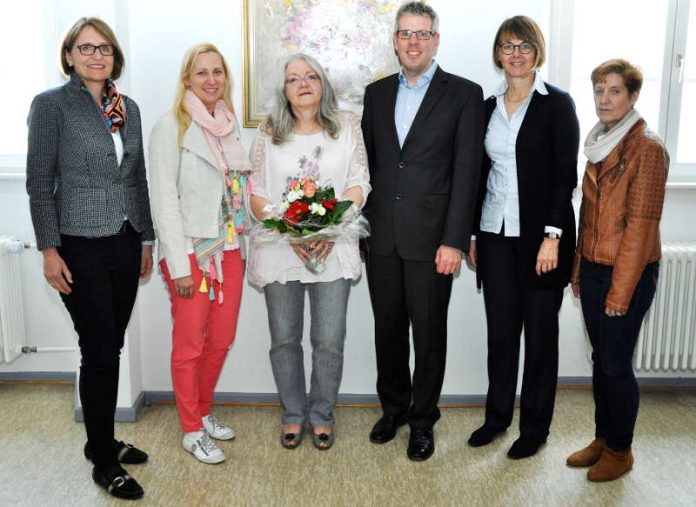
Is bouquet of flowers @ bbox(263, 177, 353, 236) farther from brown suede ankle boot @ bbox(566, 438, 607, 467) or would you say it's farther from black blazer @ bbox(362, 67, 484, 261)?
brown suede ankle boot @ bbox(566, 438, 607, 467)

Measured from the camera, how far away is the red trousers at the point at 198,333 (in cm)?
287

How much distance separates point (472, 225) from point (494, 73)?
0.89m

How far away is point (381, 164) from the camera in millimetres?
2910

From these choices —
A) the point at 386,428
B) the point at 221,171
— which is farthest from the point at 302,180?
the point at 386,428

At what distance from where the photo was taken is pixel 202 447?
3004 millimetres

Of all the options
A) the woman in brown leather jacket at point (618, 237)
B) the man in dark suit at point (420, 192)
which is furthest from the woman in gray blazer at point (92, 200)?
the woman in brown leather jacket at point (618, 237)

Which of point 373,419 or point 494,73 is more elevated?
point 494,73

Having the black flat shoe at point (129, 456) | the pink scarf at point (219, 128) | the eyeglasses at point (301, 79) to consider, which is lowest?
the black flat shoe at point (129, 456)

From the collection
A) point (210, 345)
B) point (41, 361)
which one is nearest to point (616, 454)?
point (210, 345)

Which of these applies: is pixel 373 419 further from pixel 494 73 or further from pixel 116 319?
pixel 494 73

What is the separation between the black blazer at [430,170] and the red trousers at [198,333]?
→ 26.3 inches

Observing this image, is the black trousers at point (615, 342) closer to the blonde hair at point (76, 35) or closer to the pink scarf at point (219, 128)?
the pink scarf at point (219, 128)

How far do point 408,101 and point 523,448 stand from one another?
1.58 meters

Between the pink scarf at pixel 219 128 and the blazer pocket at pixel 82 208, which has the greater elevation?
the pink scarf at pixel 219 128
